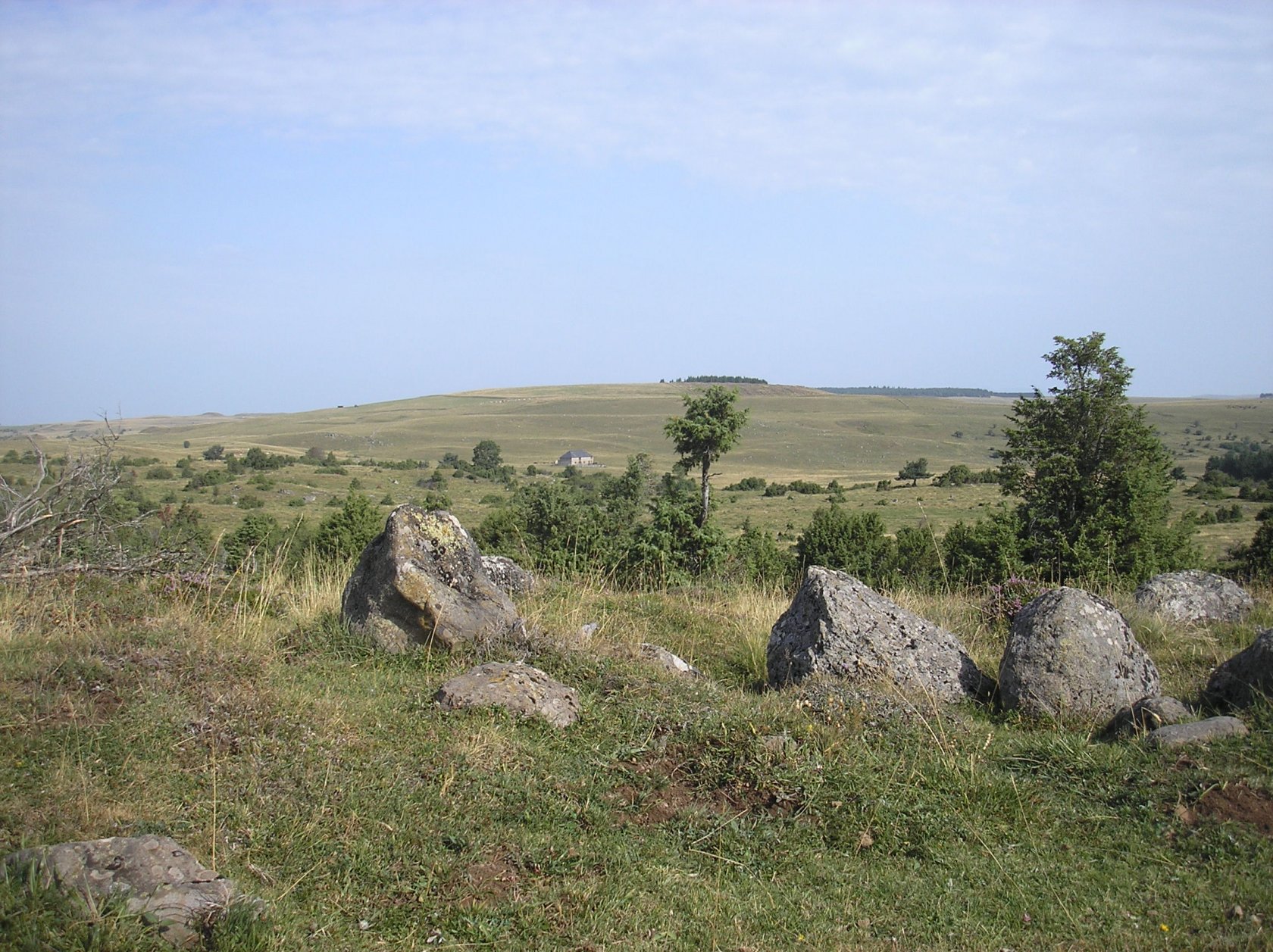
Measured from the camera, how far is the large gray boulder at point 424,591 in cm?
791

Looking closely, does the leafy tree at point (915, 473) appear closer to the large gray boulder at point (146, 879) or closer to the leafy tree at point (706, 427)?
the leafy tree at point (706, 427)

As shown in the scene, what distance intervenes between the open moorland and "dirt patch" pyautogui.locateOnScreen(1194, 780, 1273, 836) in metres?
0.02

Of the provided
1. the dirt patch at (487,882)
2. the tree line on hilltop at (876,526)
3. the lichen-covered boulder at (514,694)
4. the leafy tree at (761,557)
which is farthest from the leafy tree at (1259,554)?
the dirt patch at (487,882)

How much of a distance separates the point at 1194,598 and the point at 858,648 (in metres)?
5.73

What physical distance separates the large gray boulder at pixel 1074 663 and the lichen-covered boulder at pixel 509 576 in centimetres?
583

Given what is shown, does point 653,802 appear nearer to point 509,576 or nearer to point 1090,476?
point 509,576

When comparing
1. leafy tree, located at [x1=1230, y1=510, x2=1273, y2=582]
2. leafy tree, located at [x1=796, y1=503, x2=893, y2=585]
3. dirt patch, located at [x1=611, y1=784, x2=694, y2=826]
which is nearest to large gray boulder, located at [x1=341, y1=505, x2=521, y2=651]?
dirt patch, located at [x1=611, y1=784, x2=694, y2=826]

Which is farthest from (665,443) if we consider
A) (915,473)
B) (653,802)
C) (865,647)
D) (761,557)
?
(653,802)

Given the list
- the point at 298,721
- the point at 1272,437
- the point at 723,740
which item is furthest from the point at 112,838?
the point at 1272,437

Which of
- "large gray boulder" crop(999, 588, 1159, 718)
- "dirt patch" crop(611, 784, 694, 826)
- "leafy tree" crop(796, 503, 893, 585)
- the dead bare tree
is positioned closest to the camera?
"dirt patch" crop(611, 784, 694, 826)

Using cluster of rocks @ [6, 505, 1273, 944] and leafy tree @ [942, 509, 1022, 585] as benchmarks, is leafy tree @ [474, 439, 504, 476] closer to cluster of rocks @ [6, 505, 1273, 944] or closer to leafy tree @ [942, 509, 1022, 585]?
leafy tree @ [942, 509, 1022, 585]

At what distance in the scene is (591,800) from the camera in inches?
205

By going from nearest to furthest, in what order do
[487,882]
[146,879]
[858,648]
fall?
[146,879]
[487,882]
[858,648]

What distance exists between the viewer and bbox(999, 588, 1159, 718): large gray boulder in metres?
6.96
